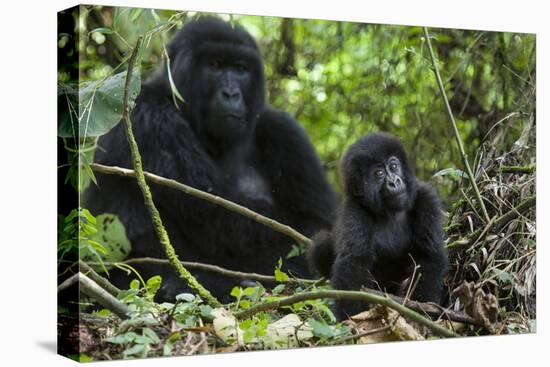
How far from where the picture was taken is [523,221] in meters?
3.77

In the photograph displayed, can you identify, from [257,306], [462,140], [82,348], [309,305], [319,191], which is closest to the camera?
[82,348]

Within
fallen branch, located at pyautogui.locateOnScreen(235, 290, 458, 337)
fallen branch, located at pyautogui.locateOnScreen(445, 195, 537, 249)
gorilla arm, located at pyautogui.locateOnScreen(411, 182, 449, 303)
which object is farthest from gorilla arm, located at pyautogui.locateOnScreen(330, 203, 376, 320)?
fallen branch, located at pyautogui.locateOnScreen(445, 195, 537, 249)

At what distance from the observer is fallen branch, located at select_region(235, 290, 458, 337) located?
301 centimetres

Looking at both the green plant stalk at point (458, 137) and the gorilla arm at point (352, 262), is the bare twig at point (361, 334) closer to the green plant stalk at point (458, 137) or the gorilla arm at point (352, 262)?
the gorilla arm at point (352, 262)

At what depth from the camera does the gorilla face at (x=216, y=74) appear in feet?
13.3

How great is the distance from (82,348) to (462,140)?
81.4 inches

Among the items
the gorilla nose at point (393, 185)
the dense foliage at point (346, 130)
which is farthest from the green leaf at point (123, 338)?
the gorilla nose at point (393, 185)

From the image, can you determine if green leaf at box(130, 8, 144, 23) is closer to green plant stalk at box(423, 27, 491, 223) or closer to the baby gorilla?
the baby gorilla

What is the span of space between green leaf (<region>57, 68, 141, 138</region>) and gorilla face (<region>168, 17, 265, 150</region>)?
35.4 inches

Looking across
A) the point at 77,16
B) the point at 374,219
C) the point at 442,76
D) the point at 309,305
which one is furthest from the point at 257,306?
the point at 442,76

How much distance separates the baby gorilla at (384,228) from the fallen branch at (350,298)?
0.13 metres

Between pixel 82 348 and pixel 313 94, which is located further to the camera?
pixel 313 94

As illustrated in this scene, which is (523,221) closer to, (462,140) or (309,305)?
(462,140)

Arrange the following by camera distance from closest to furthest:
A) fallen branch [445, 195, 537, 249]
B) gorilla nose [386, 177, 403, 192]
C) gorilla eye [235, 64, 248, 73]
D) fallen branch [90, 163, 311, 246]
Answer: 1. gorilla nose [386, 177, 403, 192]
2. fallen branch [90, 163, 311, 246]
3. fallen branch [445, 195, 537, 249]
4. gorilla eye [235, 64, 248, 73]
